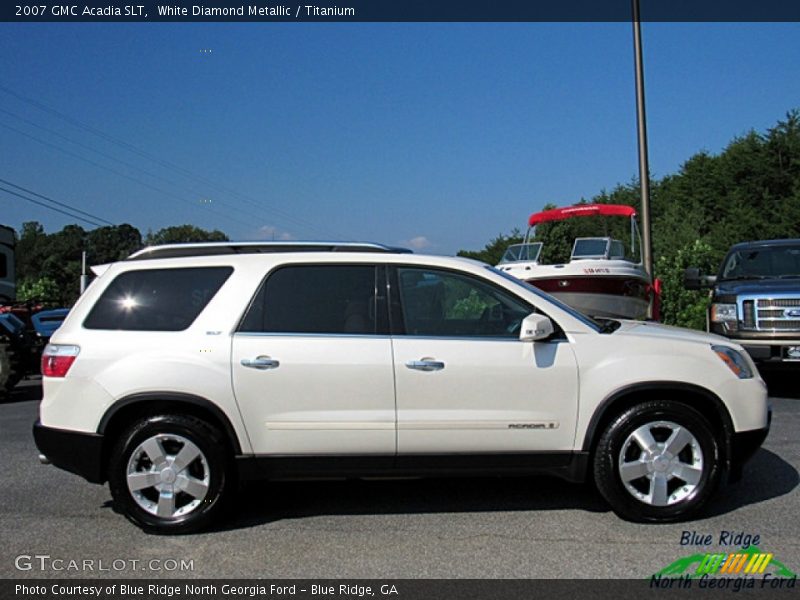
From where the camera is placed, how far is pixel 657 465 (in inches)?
178

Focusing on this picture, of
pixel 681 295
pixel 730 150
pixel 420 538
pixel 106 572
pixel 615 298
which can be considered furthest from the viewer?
pixel 730 150

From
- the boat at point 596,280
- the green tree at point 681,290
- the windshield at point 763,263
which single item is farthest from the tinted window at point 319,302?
the green tree at point 681,290

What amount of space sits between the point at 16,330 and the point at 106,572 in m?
7.82

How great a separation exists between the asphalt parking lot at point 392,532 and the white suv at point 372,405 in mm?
265

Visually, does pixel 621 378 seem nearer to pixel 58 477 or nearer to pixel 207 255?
pixel 207 255

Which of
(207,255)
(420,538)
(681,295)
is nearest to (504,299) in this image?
(420,538)

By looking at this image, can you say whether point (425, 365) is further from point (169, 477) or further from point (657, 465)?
point (169, 477)

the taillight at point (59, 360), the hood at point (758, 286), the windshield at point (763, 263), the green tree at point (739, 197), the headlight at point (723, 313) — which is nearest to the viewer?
the taillight at point (59, 360)

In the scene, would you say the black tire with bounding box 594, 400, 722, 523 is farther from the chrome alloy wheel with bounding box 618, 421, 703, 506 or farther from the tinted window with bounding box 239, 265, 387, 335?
the tinted window with bounding box 239, 265, 387, 335

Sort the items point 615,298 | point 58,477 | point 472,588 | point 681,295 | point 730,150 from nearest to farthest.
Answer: point 472,588, point 58,477, point 615,298, point 681,295, point 730,150

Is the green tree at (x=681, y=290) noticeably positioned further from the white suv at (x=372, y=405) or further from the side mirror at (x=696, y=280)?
the white suv at (x=372, y=405)

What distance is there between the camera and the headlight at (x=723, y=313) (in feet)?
29.8

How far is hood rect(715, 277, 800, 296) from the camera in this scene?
884cm

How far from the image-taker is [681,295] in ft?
54.1
